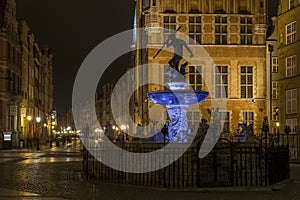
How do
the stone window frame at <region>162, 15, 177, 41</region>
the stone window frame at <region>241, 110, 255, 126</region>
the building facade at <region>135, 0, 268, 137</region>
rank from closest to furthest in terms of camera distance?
1. the stone window frame at <region>162, 15, 177, 41</region>
2. the building facade at <region>135, 0, 268, 137</region>
3. the stone window frame at <region>241, 110, 255, 126</region>

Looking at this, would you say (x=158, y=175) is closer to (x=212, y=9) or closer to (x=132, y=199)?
(x=132, y=199)

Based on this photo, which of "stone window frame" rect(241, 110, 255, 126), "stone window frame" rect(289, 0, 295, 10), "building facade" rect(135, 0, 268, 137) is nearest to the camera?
"stone window frame" rect(289, 0, 295, 10)

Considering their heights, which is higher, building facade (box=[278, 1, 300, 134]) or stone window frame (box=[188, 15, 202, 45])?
stone window frame (box=[188, 15, 202, 45])

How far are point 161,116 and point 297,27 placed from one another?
62.5 ft

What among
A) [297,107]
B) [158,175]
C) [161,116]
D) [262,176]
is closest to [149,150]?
[158,175]

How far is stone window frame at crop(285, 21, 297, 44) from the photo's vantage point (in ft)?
119

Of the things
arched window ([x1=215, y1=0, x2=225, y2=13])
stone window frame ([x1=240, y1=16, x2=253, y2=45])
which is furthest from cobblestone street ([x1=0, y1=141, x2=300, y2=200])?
A: arched window ([x1=215, y1=0, x2=225, y2=13])

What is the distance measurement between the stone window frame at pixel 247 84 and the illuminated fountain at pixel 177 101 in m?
30.0

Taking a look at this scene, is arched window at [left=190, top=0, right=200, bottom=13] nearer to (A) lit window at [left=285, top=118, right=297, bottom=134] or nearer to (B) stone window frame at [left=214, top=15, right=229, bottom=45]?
(B) stone window frame at [left=214, top=15, right=229, bottom=45]

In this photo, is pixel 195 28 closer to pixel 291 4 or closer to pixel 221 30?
pixel 221 30

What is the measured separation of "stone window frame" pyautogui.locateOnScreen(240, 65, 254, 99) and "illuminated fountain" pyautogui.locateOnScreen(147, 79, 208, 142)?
98.6ft

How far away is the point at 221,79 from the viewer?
53.6m

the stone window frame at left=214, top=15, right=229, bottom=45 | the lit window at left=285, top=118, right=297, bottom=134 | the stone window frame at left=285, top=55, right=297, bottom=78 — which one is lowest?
the lit window at left=285, top=118, right=297, bottom=134

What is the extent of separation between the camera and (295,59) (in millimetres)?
36219
